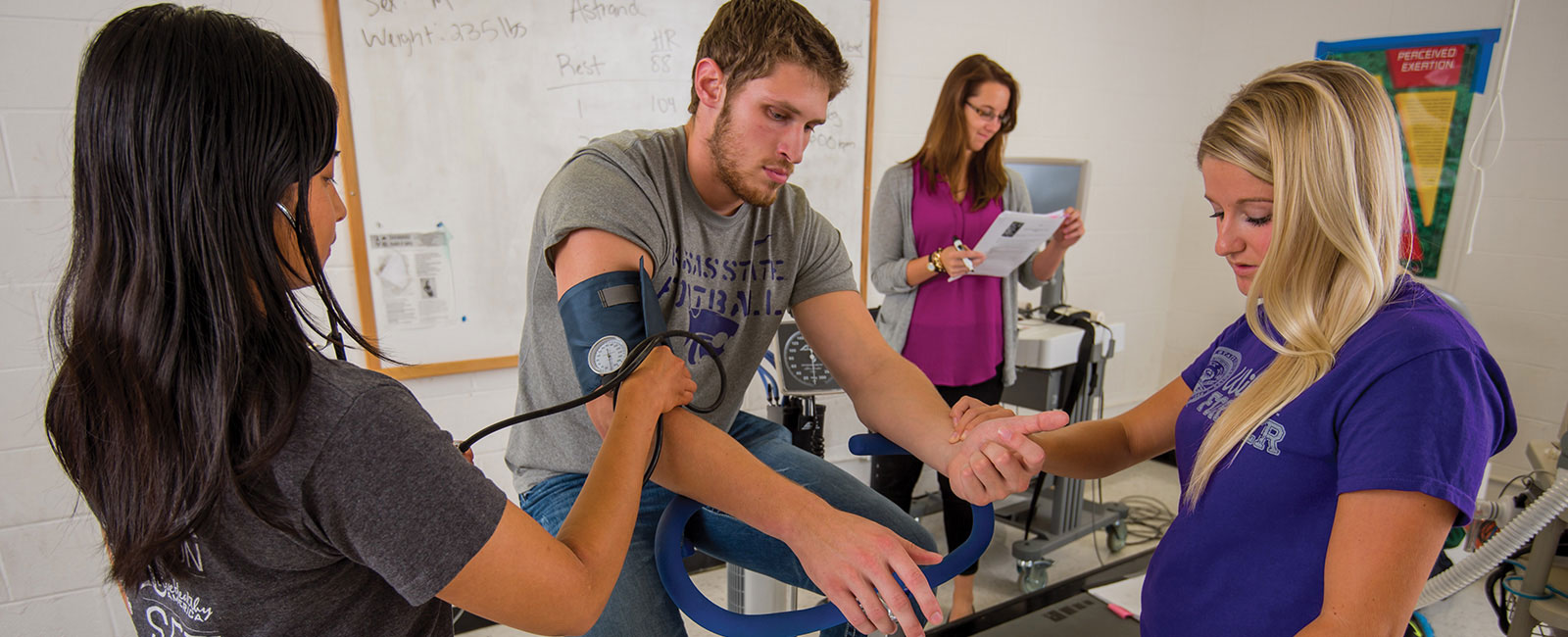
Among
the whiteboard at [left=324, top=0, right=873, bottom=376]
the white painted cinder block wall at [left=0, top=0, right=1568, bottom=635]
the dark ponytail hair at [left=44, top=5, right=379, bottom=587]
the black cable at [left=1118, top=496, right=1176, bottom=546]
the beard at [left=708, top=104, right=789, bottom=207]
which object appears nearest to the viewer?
the dark ponytail hair at [left=44, top=5, right=379, bottom=587]

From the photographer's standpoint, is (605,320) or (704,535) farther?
(704,535)

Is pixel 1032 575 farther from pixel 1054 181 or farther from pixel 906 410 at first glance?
pixel 906 410

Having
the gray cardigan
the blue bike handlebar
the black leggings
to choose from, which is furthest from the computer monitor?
the blue bike handlebar

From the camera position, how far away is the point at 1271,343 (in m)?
0.93

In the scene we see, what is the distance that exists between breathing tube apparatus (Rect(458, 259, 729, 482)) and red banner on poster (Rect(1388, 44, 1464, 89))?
3215mm

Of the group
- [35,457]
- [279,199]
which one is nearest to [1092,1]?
[279,199]

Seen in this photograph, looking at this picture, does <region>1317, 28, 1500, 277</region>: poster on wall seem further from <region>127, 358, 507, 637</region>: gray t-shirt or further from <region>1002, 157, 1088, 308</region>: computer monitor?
<region>127, 358, 507, 637</region>: gray t-shirt

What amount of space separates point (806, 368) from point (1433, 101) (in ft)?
8.33

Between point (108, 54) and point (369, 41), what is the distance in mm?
1559

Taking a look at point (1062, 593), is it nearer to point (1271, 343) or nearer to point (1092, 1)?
point (1271, 343)

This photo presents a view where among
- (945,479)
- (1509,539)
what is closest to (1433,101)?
(1509,539)

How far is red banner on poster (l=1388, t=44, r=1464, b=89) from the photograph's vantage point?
2773 millimetres

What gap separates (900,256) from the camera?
2.30 metres

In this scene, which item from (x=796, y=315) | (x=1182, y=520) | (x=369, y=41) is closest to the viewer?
(x=1182, y=520)
